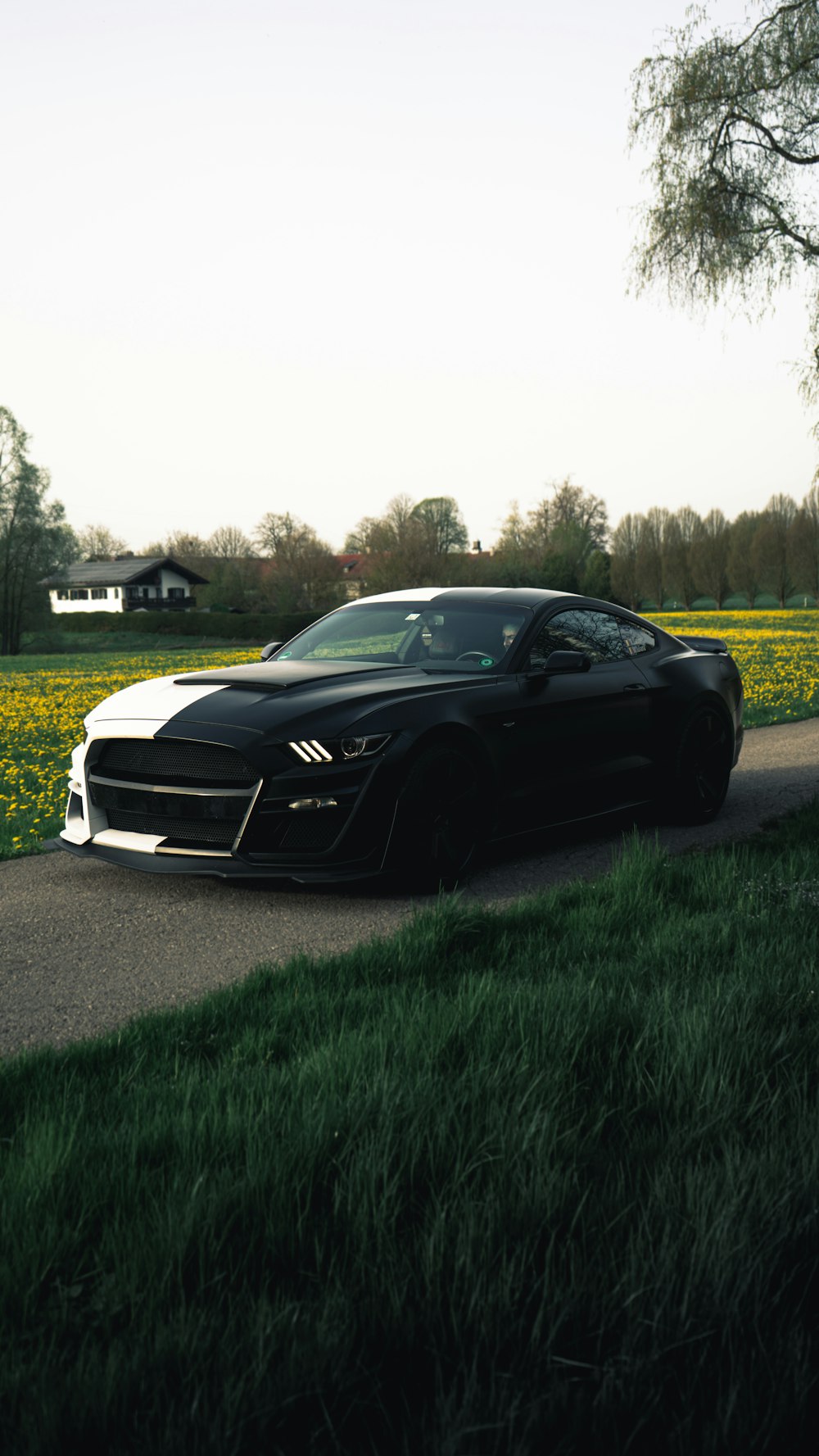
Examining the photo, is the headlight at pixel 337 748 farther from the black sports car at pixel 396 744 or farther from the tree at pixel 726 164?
the tree at pixel 726 164

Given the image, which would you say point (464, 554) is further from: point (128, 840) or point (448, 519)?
point (128, 840)

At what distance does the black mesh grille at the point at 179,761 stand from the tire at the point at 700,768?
120 inches

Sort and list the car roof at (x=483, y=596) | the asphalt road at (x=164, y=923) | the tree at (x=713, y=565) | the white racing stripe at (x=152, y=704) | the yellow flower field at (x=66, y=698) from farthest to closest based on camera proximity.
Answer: the tree at (x=713, y=565) → the yellow flower field at (x=66, y=698) → the car roof at (x=483, y=596) → the white racing stripe at (x=152, y=704) → the asphalt road at (x=164, y=923)

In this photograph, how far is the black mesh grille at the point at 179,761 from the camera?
5.30 m

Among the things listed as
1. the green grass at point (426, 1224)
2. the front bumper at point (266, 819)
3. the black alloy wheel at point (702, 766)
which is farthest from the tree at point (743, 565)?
the green grass at point (426, 1224)

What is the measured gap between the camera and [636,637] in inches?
294

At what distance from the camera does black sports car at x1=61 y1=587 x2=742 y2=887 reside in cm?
526

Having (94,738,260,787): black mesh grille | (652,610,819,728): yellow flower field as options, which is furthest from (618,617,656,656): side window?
(652,610,819,728): yellow flower field

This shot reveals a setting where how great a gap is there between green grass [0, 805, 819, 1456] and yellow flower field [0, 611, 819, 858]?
430 centimetres

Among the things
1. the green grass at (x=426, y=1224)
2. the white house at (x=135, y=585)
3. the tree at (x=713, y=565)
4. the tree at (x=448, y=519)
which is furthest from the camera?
the white house at (x=135, y=585)

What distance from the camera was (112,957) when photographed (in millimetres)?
4617

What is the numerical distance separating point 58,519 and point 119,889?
181ft

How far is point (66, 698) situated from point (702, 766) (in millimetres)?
13544

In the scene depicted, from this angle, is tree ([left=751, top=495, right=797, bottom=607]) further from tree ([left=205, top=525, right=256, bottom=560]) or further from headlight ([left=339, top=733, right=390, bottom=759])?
headlight ([left=339, top=733, right=390, bottom=759])
